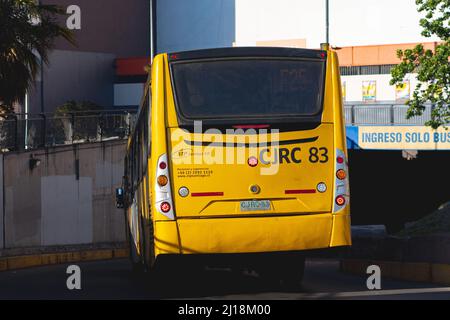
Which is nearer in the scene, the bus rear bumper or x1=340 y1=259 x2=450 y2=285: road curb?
the bus rear bumper

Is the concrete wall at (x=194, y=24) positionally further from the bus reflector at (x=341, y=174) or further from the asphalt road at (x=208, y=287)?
the bus reflector at (x=341, y=174)

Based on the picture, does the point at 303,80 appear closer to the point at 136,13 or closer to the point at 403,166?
the point at 403,166

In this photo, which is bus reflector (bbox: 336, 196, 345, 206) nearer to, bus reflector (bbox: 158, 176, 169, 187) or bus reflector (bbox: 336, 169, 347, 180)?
bus reflector (bbox: 336, 169, 347, 180)

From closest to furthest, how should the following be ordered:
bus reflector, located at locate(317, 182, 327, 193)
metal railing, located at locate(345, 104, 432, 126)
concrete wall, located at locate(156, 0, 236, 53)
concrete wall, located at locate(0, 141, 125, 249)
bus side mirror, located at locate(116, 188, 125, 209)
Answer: bus reflector, located at locate(317, 182, 327, 193) → bus side mirror, located at locate(116, 188, 125, 209) → concrete wall, located at locate(0, 141, 125, 249) → metal railing, located at locate(345, 104, 432, 126) → concrete wall, located at locate(156, 0, 236, 53)

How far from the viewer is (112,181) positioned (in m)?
33.3

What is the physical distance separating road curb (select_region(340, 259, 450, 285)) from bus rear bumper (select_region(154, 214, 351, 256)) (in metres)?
4.63

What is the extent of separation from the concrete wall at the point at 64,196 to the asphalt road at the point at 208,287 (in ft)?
24.7

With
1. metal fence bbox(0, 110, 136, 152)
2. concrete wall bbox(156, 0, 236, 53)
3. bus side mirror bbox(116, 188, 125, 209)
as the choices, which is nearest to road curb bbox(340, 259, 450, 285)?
bus side mirror bbox(116, 188, 125, 209)

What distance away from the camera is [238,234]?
14.3 metres

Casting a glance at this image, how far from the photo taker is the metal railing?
3766cm

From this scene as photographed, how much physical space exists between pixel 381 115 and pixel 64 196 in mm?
12873

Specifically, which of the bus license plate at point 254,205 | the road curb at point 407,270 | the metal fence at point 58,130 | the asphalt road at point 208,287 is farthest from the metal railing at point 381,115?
the bus license plate at point 254,205

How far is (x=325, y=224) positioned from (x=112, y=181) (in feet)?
63.8

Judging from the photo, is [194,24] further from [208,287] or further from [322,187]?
[322,187]
